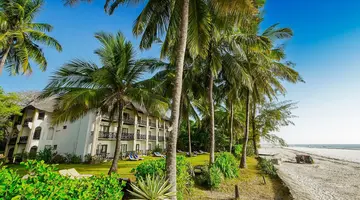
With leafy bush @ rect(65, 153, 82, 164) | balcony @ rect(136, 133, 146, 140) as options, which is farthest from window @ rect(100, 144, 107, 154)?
balcony @ rect(136, 133, 146, 140)

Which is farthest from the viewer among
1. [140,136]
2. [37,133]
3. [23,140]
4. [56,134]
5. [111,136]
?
[140,136]

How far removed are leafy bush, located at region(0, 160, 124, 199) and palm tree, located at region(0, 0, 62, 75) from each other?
13045 mm

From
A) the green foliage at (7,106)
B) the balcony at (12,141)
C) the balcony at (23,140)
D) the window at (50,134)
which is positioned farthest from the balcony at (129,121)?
the balcony at (12,141)

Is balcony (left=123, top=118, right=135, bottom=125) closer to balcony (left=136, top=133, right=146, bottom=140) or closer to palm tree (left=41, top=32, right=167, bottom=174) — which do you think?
balcony (left=136, top=133, right=146, bottom=140)

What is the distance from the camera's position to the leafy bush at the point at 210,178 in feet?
27.7

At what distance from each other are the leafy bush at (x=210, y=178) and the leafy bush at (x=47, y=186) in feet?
18.6

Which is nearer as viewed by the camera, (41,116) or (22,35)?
(22,35)

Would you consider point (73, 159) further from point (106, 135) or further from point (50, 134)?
point (50, 134)

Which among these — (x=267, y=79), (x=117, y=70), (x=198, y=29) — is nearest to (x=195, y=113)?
(x=267, y=79)

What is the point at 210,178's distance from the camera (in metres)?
8.45

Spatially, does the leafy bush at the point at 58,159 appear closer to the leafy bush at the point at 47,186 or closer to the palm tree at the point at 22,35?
the palm tree at the point at 22,35

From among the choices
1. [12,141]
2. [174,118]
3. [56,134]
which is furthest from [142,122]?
[174,118]

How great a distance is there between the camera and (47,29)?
13594 millimetres

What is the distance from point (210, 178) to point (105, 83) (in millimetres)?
8038
